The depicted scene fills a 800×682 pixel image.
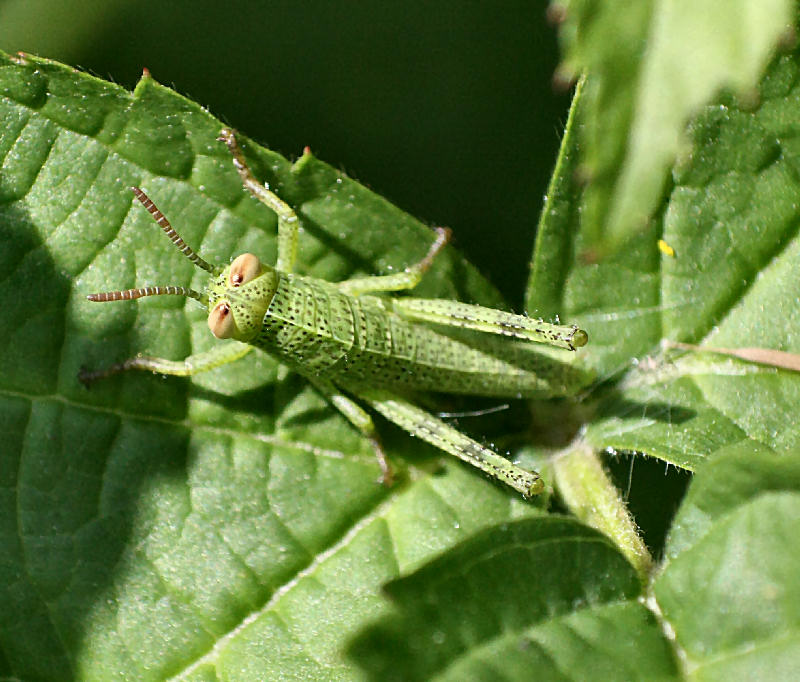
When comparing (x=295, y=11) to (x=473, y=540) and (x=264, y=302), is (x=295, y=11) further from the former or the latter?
(x=473, y=540)

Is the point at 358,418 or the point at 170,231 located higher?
the point at 170,231

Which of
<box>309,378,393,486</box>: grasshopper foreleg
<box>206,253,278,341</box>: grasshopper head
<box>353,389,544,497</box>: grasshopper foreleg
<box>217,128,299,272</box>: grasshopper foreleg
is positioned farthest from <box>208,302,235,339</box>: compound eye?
<box>353,389,544,497</box>: grasshopper foreleg

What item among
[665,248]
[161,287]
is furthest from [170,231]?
[665,248]

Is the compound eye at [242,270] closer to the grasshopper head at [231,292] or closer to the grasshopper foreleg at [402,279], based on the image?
the grasshopper head at [231,292]

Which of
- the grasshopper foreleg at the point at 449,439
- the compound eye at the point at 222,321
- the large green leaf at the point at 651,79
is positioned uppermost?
the large green leaf at the point at 651,79

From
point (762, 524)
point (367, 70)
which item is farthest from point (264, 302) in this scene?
point (762, 524)

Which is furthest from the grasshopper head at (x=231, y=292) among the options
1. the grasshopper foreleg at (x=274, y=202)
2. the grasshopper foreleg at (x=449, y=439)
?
the grasshopper foreleg at (x=449, y=439)

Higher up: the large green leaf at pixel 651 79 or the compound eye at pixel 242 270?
the large green leaf at pixel 651 79

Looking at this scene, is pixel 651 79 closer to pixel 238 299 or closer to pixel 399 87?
pixel 238 299
